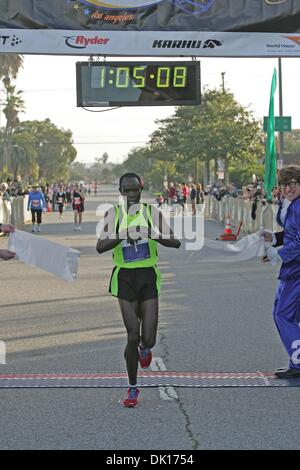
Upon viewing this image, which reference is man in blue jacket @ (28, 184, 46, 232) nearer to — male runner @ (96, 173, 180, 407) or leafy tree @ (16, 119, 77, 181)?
male runner @ (96, 173, 180, 407)

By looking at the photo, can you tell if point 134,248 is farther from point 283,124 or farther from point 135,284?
point 283,124

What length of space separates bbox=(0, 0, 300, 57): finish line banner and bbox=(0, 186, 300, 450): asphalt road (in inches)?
149

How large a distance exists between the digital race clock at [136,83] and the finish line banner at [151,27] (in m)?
0.78

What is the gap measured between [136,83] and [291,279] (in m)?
7.68

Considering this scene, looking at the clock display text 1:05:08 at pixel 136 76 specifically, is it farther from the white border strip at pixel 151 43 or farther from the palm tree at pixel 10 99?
the palm tree at pixel 10 99

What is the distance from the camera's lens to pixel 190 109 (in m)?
61.6

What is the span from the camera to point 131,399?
20.5ft

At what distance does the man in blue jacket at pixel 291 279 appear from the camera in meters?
7.09

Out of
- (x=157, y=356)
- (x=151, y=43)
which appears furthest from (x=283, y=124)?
(x=157, y=356)

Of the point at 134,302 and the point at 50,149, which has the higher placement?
the point at 50,149

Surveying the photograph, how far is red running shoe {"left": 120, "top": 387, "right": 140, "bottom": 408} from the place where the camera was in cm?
622

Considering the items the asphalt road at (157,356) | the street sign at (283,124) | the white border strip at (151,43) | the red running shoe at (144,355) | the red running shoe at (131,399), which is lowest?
the asphalt road at (157,356)

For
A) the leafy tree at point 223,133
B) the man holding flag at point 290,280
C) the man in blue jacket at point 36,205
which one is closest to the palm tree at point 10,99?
the leafy tree at point 223,133
